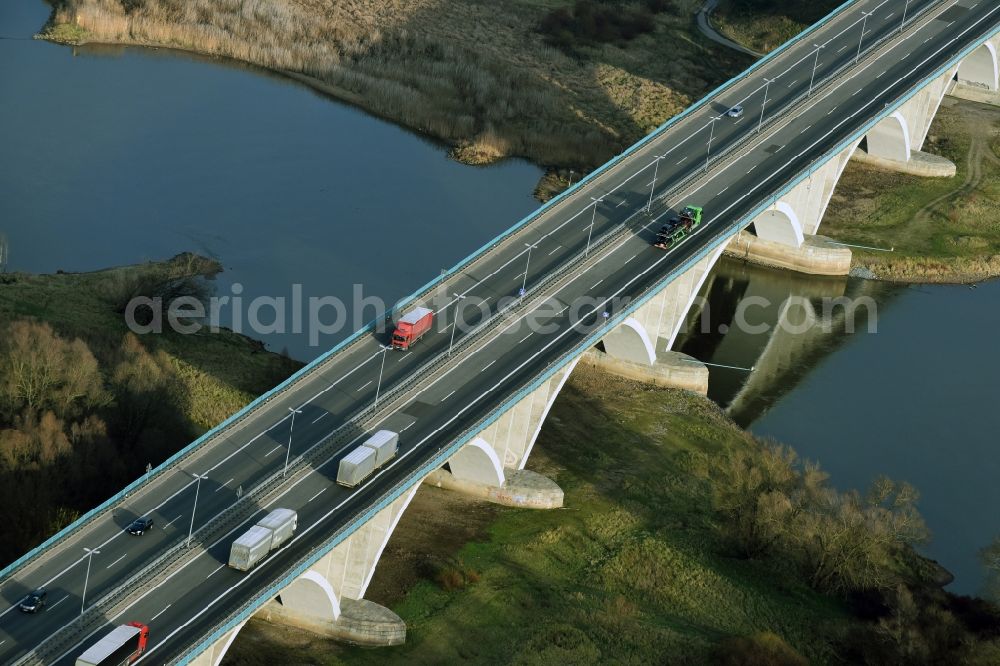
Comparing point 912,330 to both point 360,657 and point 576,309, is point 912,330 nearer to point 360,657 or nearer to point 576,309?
point 576,309

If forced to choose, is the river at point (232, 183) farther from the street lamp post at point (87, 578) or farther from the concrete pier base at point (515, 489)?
the street lamp post at point (87, 578)

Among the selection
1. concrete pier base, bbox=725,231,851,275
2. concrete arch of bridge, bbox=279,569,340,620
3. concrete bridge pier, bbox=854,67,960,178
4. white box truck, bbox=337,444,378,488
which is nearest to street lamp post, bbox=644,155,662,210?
concrete pier base, bbox=725,231,851,275

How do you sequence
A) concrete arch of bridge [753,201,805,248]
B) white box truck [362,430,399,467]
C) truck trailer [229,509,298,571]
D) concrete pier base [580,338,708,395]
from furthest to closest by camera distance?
concrete arch of bridge [753,201,805,248] → concrete pier base [580,338,708,395] → white box truck [362,430,399,467] → truck trailer [229,509,298,571]

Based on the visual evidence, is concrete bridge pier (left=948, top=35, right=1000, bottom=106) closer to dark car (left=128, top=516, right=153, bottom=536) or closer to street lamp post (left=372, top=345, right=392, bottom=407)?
street lamp post (left=372, top=345, right=392, bottom=407)

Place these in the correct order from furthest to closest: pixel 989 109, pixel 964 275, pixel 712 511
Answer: pixel 989 109, pixel 964 275, pixel 712 511

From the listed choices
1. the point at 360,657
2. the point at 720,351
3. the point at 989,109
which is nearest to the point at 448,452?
the point at 360,657

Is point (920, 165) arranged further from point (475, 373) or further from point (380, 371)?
point (380, 371)

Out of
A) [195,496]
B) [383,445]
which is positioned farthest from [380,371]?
[195,496]
